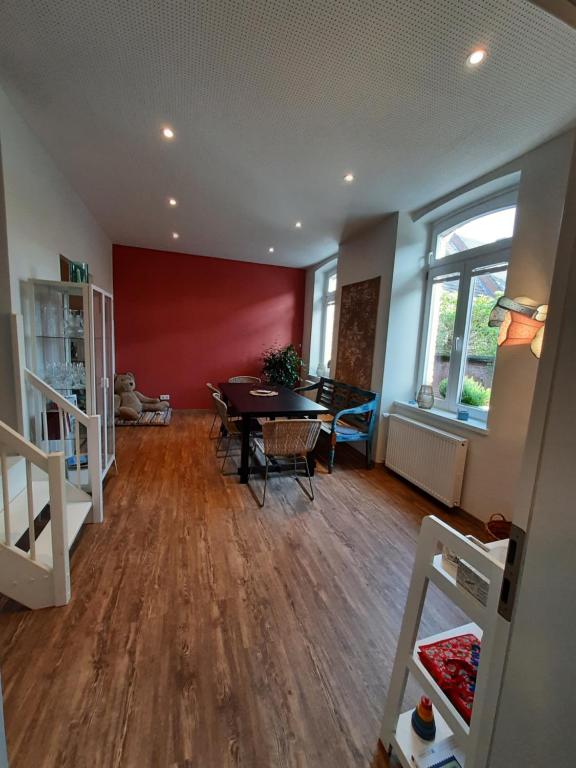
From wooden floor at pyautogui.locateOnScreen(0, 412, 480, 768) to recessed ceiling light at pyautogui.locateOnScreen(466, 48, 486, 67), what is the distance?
2982mm

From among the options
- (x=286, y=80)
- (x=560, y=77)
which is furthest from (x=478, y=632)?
(x=286, y=80)

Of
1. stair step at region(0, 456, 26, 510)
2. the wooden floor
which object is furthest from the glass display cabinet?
the wooden floor

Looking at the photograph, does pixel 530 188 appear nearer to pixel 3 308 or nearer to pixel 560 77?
pixel 560 77

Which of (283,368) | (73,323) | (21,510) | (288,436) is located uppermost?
(73,323)

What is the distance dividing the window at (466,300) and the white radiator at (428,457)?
41cm

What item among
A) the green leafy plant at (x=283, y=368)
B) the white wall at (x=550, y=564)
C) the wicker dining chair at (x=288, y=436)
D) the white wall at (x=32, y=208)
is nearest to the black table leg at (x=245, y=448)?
the wicker dining chair at (x=288, y=436)

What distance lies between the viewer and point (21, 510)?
210 centimetres

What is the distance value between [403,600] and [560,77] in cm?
307

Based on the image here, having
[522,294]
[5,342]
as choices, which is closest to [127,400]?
[5,342]

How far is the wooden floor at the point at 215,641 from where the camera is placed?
119 centimetres

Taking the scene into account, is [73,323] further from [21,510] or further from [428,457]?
[428,457]

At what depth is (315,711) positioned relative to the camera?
51.8 inches

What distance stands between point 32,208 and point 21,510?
228cm

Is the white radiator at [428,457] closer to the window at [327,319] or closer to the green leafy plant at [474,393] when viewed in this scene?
the green leafy plant at [474,393]
